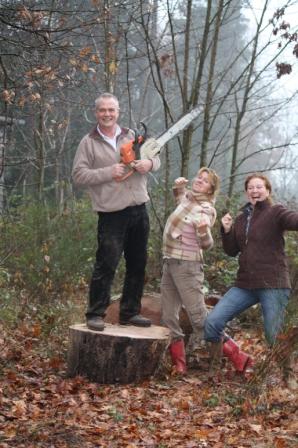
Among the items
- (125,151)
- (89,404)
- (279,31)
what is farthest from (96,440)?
(279,31)

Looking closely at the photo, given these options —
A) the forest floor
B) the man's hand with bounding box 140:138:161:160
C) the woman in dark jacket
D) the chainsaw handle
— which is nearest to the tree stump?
the forest floor

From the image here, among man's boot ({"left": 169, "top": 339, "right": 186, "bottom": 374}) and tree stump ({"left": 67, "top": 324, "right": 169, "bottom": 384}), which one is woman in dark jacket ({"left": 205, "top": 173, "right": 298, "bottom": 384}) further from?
tree stump ({"left": 67, "top": 324, "right": 169, "bottom": 384})

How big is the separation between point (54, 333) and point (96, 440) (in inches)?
118

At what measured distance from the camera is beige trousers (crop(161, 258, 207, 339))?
237 inches

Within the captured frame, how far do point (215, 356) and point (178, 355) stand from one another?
36 centimetres

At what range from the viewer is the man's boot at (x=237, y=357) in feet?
19.5

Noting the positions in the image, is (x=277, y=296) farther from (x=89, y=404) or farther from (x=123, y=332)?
(x=89, y=404)

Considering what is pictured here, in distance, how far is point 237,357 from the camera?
5.98 meters

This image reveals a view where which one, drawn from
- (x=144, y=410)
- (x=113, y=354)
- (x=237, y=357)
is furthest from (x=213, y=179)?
(x=144, y=410)

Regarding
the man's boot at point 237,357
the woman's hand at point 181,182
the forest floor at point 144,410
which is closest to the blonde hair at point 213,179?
the woman's hand at point 181,182

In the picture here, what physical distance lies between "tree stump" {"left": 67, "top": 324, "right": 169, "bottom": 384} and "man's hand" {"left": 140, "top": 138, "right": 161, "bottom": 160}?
1622mm

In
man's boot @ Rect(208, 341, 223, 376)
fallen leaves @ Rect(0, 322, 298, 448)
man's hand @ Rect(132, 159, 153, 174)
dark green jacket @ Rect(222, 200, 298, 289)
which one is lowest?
fallen leaves @ Rect(0, 322, 298, 448)

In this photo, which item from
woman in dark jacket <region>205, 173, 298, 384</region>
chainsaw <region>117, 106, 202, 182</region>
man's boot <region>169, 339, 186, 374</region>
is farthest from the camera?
man's boot <region>169, 339, 186, 374</region>

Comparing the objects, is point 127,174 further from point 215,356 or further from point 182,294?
point 215,356
